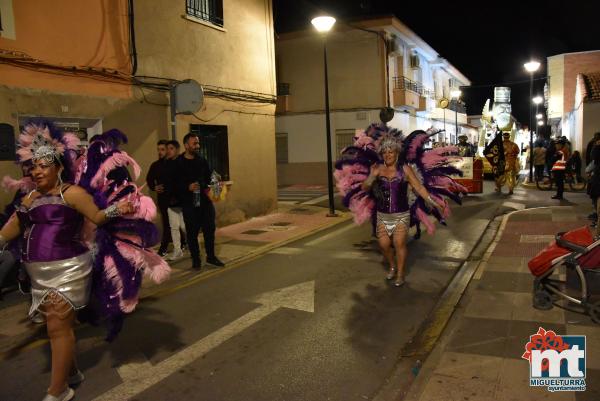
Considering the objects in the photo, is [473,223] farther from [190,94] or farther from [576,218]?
[190,94]

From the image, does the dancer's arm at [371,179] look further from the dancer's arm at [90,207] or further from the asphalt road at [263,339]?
the dancer's arm at [90,207]

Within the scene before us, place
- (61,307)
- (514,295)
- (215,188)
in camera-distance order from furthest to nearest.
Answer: (215,188), (514,295), (61,307)

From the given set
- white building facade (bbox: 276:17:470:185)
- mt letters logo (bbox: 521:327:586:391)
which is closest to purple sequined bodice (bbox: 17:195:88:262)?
mt letters logo (bbox: 521:327:586:391)

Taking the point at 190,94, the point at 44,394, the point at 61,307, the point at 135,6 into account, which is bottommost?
the point at 44,394

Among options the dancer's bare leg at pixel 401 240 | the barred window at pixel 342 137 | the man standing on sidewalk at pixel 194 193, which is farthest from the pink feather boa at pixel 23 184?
the barred window at pixel 342 137

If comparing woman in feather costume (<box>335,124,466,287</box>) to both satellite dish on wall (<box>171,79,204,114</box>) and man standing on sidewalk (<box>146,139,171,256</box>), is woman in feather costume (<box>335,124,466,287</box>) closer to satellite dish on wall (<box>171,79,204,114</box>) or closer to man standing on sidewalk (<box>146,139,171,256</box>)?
man standing on sidewalk (<box>146,139,171,256</box>)

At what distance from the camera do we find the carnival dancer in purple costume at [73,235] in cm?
354

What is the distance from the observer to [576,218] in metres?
10.7

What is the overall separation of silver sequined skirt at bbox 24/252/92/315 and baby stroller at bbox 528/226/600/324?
13.7 ft

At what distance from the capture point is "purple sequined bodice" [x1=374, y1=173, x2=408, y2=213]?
20.6 ft

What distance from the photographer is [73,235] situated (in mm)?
3674

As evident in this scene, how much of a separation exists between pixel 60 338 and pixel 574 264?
439 cm

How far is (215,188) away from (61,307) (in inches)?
183

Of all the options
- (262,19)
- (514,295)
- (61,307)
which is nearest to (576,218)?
(514,295)
